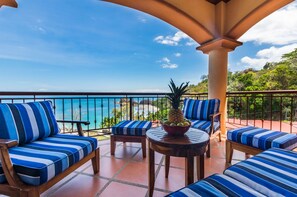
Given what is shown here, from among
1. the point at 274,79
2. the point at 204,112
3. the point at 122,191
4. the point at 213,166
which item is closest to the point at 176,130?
the point at 122,191

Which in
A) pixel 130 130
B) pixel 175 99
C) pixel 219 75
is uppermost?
pixel 219 75

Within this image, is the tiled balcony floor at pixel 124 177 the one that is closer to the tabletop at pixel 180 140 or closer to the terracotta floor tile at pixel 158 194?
the terracotta floor tile at pixel 158 194

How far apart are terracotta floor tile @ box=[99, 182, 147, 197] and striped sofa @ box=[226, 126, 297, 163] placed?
48.9 inches

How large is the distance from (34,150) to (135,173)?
109cm

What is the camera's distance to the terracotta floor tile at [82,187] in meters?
1.59

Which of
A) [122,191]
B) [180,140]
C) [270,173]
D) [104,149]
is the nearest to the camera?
[270,173]

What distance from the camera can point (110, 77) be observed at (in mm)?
18484

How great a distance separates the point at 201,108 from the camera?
302 centimetres

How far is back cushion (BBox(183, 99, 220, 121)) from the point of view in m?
2.93

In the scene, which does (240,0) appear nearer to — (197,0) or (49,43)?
(197,0)

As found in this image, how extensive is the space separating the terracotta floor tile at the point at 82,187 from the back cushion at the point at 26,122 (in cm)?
59

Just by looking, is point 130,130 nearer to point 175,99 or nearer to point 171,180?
point 171,180

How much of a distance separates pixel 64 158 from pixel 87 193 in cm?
48

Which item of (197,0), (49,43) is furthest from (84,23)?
(197,0)
